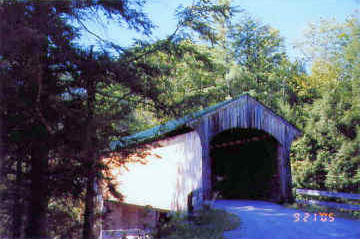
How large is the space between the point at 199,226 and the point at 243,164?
833 centimetres

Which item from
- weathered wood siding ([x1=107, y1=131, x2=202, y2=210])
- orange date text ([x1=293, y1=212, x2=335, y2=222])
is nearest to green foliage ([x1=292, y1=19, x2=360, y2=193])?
orange date text ([x1=293, y1=212, x2=335, y2=222])

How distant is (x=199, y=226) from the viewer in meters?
7.31

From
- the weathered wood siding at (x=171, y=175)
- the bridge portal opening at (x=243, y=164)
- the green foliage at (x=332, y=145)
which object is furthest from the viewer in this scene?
the green foliage at (x=332, y=145)

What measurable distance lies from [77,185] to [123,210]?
13.1 m

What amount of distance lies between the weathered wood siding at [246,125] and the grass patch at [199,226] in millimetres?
1988

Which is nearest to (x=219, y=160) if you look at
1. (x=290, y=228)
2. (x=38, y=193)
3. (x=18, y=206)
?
(x=290, y=228)

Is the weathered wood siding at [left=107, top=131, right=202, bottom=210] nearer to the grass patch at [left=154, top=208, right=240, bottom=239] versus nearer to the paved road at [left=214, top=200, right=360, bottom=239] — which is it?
the grass patch at [left=154, top=208, right=240, bottom=239]

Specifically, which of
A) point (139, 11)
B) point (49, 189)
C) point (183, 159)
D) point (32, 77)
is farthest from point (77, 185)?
point (183, 159)

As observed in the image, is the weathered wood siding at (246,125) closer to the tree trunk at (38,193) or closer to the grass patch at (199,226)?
Result: the grass patch at (199,226)

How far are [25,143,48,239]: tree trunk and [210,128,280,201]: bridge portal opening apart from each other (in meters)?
9.30

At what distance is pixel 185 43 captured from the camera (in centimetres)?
726

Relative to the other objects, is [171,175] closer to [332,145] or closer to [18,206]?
[18,206]

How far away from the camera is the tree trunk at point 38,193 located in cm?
561

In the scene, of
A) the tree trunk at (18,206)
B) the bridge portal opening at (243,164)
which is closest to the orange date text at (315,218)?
the bridge portal opening at (243,164)
